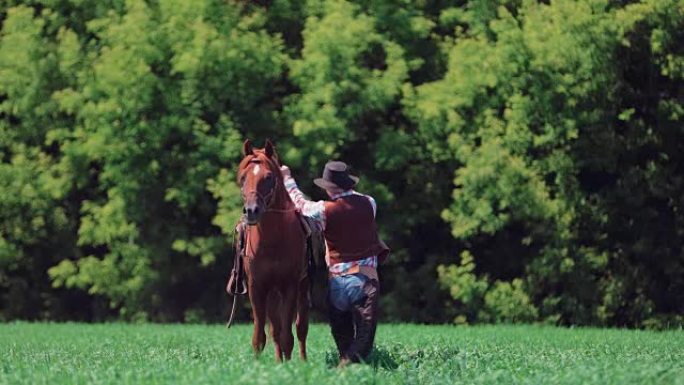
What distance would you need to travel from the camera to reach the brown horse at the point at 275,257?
13.2 meters

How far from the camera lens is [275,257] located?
13.3m

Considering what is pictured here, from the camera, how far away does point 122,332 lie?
2475 centimetres

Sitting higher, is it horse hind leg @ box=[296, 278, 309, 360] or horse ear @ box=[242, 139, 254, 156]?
horse ear @ box=[242, 139, 254, 156]

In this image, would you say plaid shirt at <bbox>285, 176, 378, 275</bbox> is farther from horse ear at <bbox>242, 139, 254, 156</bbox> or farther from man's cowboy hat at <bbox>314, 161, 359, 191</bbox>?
horse ear at <bbox>242, 139, 254, 156</bbox>

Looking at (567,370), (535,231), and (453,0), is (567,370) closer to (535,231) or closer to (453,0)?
(535,231)

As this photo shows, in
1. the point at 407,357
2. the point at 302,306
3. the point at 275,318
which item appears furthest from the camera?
the point at 407,357

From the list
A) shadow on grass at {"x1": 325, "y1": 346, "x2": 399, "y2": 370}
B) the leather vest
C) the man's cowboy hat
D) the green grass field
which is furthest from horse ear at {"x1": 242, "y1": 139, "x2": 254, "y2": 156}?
shadow on grass at {"x1": 325, "y1": 346, "x2": 399, "y2": 370}

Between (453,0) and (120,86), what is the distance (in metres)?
8.56

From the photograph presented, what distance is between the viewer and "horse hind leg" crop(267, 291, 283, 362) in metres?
13.5

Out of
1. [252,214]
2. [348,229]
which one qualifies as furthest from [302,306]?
[252,214]

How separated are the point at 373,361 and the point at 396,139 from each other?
60.0 feet

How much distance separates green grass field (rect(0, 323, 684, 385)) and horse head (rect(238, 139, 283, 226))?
4.62ft

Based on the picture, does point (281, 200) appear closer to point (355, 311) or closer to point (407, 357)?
point (355, 311)

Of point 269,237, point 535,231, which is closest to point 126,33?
point 535,231
